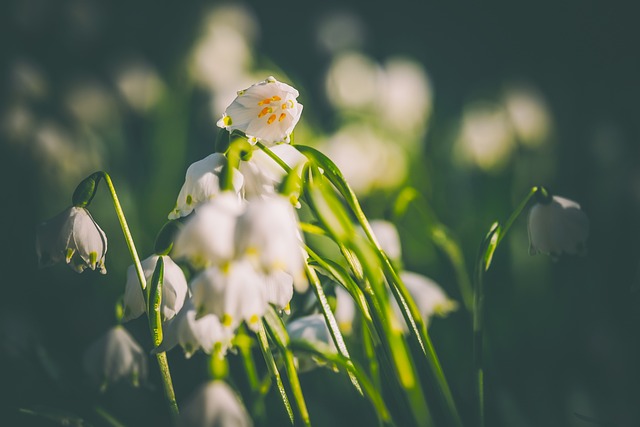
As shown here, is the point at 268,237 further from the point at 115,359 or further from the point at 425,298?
the point at 425,298

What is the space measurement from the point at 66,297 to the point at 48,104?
1.21 meters

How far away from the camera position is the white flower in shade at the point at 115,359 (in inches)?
41.9

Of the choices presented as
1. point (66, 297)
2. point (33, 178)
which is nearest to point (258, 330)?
point (66, 297)

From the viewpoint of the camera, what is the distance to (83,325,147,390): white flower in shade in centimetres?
106

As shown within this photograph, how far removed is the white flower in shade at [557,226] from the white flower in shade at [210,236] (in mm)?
464

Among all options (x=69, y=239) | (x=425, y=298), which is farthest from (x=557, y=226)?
(x=69, y=239)

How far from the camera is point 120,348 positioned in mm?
1067

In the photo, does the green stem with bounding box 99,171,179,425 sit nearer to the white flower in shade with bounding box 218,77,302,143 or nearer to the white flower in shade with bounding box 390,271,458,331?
the white flower in shade with bounding box 218,77,302,143

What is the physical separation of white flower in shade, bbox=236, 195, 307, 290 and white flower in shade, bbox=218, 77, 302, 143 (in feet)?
0.70

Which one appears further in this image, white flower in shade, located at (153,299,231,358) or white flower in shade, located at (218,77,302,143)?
white flower in shade, located at (218,77,302,143)

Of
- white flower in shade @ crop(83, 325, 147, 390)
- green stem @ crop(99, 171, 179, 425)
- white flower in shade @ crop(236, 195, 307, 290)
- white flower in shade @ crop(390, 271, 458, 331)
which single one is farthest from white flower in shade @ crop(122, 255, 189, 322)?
white flower in shade @ crop(390, 271, 458, 331)

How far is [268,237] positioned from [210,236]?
0.19 feet

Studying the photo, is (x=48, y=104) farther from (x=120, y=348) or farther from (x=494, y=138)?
(x=120, y=348)

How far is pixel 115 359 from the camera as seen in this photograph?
42.0 inches
